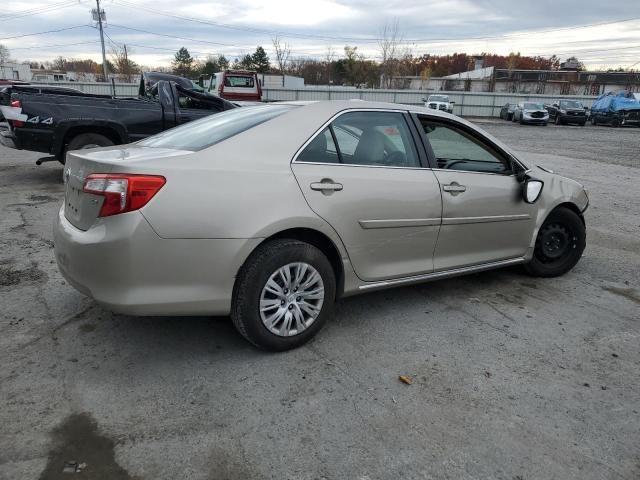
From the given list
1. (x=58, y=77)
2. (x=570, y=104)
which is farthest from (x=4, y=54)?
(x=570, y=104)

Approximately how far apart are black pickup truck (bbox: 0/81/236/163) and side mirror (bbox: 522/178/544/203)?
6.28 metres

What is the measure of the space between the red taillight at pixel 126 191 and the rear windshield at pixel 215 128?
500 millimetres

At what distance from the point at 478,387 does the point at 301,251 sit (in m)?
1.31

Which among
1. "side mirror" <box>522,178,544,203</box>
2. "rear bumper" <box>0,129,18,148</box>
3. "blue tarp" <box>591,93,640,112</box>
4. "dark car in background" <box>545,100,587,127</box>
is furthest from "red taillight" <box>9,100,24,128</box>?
"blue tarp" <box>591,93,640,112</box>

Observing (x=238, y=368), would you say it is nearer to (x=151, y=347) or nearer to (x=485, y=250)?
(x=151, y=347)

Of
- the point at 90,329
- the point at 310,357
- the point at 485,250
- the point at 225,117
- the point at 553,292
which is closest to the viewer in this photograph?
the point at 310,357

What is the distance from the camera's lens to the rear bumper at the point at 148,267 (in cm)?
273

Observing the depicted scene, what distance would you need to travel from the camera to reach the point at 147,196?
273 cm

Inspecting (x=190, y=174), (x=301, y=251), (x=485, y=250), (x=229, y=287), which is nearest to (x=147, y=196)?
(x=190, y=174)

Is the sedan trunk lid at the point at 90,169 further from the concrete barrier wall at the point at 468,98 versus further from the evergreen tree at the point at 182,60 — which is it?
the evergreen tree at the point at 182,60

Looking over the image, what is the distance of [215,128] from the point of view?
3.60 metres

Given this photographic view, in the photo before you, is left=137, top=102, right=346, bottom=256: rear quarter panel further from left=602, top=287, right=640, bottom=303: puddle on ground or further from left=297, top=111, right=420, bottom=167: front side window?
left=602, top=287, right=640, bottom=303: puddle on ground

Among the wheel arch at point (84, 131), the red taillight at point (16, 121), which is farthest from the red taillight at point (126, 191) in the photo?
the red taillight at point (16, 121)

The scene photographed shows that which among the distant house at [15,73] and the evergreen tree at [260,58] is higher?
the evergreen tree at [260,58]
